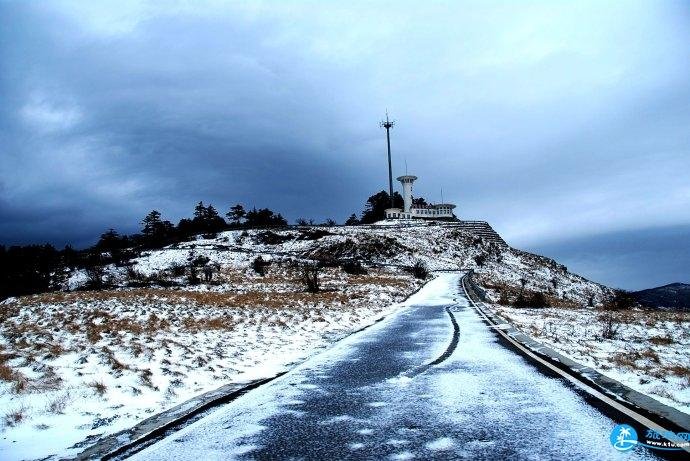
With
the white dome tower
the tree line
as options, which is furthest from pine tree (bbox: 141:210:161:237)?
the white dome tower

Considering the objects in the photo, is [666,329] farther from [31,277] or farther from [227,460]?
[31,277]

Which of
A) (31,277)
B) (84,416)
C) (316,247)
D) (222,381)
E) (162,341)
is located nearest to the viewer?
(84,416)

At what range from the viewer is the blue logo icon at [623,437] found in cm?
405

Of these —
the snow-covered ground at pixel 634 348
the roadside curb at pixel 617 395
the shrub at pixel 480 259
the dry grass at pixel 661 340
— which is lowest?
the dry grass at pixel 661 340

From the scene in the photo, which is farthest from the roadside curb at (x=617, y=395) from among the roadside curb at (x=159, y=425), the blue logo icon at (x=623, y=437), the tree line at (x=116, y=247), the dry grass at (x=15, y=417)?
the tree line at (x=116, y=247)

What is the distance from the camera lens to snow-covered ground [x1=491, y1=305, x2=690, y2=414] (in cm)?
664

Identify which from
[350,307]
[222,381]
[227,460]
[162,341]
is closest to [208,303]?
[350,307]

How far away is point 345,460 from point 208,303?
675 inches

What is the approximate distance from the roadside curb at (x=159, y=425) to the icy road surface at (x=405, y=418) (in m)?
0.21

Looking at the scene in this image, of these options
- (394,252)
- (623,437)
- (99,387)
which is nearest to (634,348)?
(623,437)

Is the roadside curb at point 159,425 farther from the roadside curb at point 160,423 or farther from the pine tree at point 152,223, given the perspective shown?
the pine tree at point 152,223

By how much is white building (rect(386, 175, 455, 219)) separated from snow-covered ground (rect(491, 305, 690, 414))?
71471 mm

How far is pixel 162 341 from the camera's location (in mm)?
10789

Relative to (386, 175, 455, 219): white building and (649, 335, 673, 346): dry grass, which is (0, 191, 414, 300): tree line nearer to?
(386, 175, 455, 219): white building
